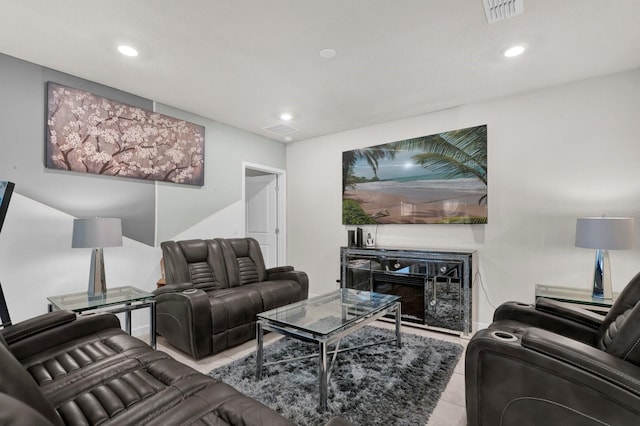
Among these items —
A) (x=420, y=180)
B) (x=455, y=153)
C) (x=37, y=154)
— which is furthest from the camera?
(x=420, y=180)

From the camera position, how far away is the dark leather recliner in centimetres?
118

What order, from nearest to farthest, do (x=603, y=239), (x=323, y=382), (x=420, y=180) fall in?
1. (x=323, y=382)
2. (x=603, y=239)
3. (x=420, y=180)

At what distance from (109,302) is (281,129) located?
3.04 metres

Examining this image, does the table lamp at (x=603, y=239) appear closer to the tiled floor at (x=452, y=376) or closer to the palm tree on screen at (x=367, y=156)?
the tiled floor at (x=452, y=376)

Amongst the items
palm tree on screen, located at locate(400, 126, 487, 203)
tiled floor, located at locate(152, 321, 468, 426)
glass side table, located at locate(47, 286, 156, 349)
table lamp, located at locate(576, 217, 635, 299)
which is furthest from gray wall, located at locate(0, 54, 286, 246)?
table lamp, located at locate(576, 217, 635, 299)

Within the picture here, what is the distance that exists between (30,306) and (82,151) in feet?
4.77

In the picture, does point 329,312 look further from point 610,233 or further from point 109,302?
point 610,233

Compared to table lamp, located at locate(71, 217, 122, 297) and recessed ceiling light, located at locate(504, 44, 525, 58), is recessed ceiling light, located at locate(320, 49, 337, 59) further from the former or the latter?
table lamp, located at locate(71, 217, 122, 297)

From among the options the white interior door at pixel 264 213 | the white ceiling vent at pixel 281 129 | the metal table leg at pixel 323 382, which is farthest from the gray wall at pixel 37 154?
the metal table leg at pixel 323 382

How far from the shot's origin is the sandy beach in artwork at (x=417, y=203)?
11.7ft

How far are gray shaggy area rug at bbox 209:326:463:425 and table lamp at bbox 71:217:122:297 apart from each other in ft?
4.35

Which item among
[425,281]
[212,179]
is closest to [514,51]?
[425,281]

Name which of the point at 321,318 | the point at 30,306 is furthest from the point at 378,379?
the point at 30,306

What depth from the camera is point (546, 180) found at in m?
3.17
